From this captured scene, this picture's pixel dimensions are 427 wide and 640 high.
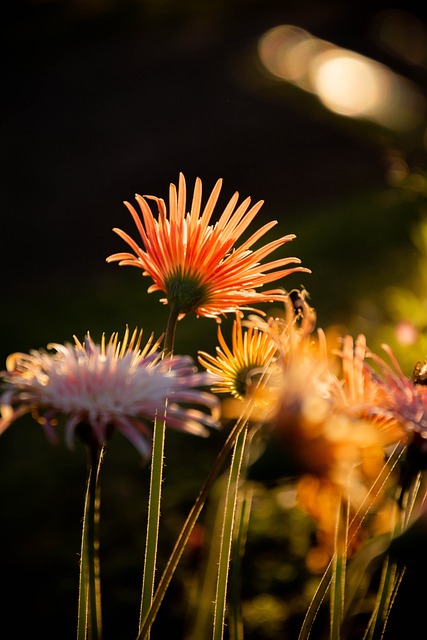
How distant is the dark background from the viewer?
159 centimetres

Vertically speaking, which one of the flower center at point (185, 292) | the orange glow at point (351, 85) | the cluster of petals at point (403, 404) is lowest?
the cluster of petals at point (403, 404)

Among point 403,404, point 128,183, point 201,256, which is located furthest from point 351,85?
point 128,183

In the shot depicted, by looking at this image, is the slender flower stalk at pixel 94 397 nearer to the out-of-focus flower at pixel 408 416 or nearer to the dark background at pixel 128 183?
the out-of-focus flower at pixel 408 416

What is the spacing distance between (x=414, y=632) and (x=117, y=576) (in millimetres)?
609

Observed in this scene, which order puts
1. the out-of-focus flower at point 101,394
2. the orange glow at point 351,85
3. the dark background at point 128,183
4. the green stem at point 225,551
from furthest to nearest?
the dark background at point 128,183
the orange glow at point 351,85
the green stem at point 225,551
the out-of-focus flower at point 101,394

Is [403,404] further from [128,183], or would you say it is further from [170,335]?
[128,183]

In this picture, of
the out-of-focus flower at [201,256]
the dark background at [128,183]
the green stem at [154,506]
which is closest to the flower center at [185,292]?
the out-of-focus flower at [201,256]

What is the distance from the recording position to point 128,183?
14.4 ft

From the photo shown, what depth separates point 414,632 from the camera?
1034 millimetres

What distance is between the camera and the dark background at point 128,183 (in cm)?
159

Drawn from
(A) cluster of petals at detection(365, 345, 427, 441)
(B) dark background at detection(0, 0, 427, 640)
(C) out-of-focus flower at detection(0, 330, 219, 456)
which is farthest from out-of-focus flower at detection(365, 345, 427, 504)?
(B) dark background at detection(0, 0, 427, 640)

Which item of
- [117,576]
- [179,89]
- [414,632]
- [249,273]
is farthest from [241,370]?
[179,89]

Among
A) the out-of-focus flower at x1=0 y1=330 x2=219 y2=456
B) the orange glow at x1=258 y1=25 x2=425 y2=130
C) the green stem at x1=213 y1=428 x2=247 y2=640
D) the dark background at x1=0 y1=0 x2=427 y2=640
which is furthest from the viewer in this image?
the dark background at x1=0 y1=0 x2=427 y2=640

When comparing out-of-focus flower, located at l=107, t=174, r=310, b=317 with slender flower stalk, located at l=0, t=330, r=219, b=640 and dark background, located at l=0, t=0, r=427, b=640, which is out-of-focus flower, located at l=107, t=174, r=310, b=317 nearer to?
slender flower stalk, located at l=0, t=330, r=219, b=640
